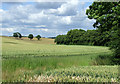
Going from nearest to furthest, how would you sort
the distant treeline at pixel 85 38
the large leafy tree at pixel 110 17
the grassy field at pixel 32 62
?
the grassy field at pixel 32 62
the large leafy tree at pixel 110 17
the distant treeline at pixel 85 38

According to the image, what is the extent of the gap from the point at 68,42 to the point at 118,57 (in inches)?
2594

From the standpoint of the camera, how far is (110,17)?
621 inches

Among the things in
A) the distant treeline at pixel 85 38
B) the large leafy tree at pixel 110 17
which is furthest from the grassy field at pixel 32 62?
the distant treeline at pixel 85 38

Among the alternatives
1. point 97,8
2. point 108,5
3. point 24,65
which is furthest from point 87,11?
point 24,65

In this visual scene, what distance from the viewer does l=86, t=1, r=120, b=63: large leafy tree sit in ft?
46.7

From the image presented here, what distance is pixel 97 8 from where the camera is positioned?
17328 mm

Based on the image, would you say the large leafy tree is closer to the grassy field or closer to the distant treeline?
the grassy field

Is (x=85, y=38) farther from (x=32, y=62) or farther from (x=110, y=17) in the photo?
(x=32, y=62)

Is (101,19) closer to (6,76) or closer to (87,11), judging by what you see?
(87,11)

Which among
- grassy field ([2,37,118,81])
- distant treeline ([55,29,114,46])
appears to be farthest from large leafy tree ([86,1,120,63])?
distant treeline ([55,29,114,46])

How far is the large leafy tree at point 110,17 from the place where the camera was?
14223 millimetres

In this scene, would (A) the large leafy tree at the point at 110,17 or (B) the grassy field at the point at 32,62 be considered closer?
(B) the grassy field at the point at 32,62

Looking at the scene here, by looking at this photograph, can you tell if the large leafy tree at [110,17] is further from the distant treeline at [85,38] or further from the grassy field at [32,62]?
the distant treeline at [85,38]

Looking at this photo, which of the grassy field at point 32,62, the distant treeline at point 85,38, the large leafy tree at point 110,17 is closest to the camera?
the grassy field at point 32,62
